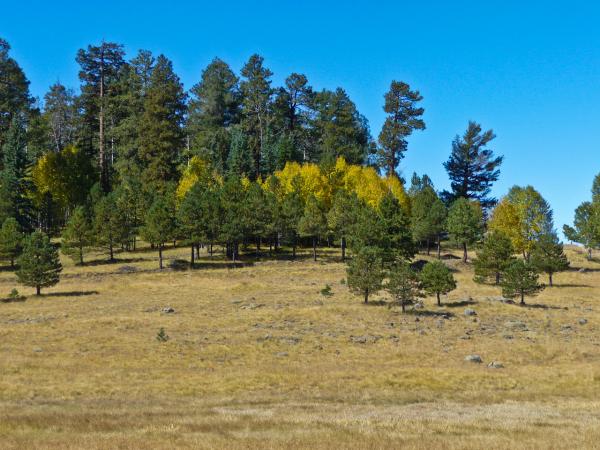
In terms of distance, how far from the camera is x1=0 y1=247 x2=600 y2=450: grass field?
19406mm

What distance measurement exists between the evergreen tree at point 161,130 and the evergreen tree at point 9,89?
24.6 m

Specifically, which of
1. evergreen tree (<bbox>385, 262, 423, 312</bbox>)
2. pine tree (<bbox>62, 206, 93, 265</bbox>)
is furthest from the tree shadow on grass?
evergreen tree (<bbox>385, 262, 423, 312</bbox>)

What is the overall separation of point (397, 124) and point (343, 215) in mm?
34785

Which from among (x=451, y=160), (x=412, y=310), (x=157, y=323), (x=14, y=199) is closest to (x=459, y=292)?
(x=412, y=310)

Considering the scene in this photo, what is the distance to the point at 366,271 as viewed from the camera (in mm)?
53750

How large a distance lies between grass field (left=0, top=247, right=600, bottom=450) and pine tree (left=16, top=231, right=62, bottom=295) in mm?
1878

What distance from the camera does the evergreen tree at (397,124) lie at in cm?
10356

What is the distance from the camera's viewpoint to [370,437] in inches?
725

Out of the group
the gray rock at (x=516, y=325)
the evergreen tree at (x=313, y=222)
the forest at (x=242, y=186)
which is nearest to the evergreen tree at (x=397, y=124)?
the forest at (x=242, y=186)

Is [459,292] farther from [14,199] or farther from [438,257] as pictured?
[14,199]

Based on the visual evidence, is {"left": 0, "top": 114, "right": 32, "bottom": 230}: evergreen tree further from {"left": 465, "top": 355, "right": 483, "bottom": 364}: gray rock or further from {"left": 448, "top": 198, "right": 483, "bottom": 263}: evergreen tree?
{"left": 465, "top": 355, "right": 483, "bottom": 364}: gray rock

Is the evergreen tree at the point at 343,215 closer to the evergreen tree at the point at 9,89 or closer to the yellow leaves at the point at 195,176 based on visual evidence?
the yellow leaves at the point at 195,176

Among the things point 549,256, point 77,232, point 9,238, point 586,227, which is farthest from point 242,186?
point 586,227

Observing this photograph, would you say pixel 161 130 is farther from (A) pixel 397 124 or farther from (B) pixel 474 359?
(B) pixel 474 359
